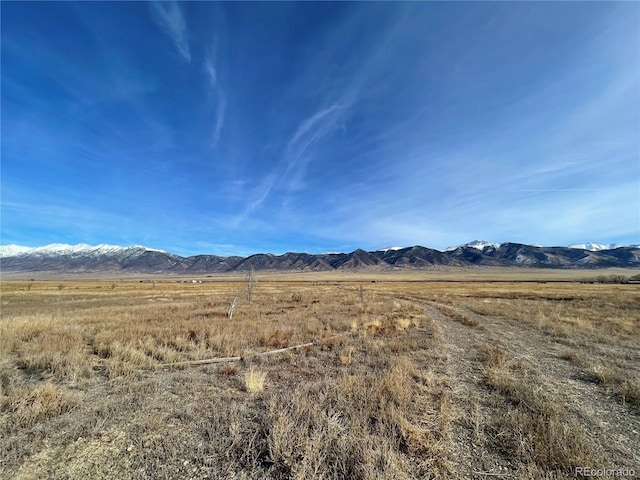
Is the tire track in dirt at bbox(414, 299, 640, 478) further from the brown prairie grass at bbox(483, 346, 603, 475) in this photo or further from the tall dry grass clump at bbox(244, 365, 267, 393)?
the tall dry grass clump at bbox(244, 365, 267, 393)

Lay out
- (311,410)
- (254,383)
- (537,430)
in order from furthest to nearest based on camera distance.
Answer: (254,383) → (311,410) → (537,430)

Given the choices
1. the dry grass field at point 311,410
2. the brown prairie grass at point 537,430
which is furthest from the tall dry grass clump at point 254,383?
the brown prairie grass at point 537,430

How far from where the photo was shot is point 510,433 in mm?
5078

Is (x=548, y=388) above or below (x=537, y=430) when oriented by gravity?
below

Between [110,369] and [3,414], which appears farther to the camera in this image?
[110,369]

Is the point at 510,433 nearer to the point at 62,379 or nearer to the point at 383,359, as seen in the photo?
the point at 383,359

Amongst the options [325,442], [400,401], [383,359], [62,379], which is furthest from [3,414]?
[383,359]

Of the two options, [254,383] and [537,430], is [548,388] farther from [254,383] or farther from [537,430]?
[254,383]

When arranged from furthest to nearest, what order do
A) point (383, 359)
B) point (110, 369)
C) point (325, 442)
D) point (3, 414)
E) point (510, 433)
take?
point (383, 359), point (110, 369), point (3, 414), point (510, 433), point (325, 442)

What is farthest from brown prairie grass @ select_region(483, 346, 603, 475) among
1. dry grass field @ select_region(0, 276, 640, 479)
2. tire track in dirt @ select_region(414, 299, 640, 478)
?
tire track in dirt @ select_region(414, 299, 640, 478)

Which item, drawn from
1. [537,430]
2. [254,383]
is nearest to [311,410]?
[254,383]

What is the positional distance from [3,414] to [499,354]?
13630 millimetres

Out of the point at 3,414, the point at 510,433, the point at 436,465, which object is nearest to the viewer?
the point at 436,465

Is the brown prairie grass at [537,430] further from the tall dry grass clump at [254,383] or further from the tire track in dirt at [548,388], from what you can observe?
the tall dry grass clump at [254,383]
